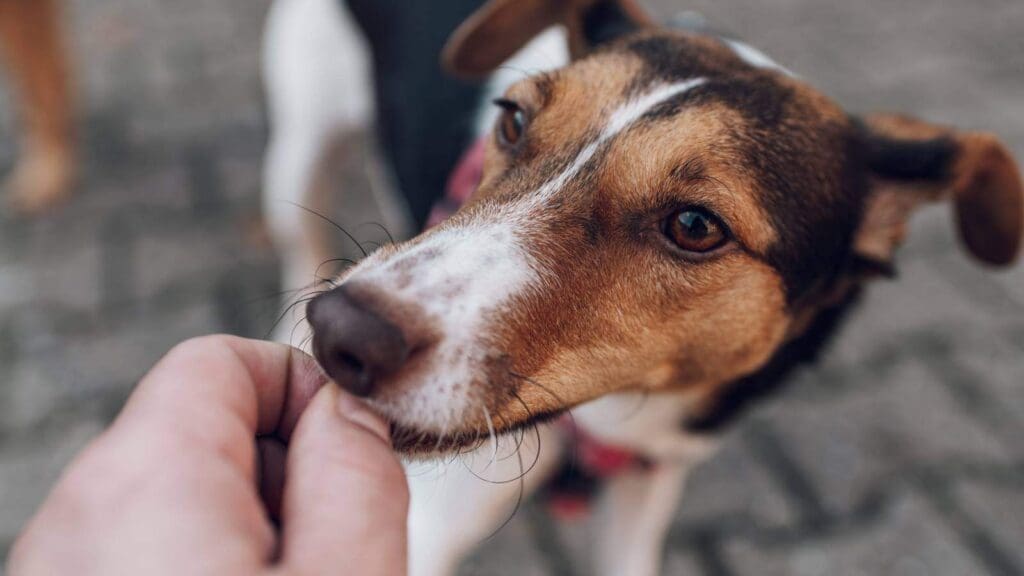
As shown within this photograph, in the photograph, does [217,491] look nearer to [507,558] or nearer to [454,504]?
[454,504]

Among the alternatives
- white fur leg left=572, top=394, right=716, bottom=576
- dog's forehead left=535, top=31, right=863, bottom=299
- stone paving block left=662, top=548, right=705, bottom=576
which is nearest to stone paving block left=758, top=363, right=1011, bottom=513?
stone paving block left=662, top=548, right=705, bottom=576

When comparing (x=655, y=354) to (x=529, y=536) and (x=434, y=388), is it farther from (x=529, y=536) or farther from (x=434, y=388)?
(x=529, y=536)

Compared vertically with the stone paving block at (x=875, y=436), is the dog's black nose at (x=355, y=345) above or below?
above

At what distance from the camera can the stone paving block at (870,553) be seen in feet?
9.14

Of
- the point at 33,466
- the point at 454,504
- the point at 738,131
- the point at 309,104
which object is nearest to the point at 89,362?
the point at 33,466

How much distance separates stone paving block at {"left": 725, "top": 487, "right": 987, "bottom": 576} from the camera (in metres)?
2.79

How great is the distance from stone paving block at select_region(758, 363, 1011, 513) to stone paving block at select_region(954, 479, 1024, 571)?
129 millimetres

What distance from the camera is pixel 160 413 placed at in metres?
0.99

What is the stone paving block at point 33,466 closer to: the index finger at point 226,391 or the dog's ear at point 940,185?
the index finger at point 226,391

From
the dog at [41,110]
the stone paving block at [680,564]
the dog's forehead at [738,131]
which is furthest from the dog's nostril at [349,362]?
the dog at [41,110]

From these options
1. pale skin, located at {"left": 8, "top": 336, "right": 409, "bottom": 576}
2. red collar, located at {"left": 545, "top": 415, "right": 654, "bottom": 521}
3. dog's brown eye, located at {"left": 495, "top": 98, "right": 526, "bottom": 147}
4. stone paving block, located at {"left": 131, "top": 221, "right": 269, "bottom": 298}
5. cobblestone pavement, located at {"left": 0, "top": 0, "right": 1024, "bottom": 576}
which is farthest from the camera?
stone paving block, located at {"left": 131, "top": 221, "right": 269, "bottom": 298}

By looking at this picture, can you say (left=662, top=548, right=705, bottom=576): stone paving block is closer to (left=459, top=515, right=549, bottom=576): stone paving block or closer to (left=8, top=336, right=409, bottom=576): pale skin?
Answer: (left=459, top=515, right=549, bottom=576): stone paving block

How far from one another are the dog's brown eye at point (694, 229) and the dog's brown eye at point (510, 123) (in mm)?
453

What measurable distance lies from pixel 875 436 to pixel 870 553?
0.54 m
